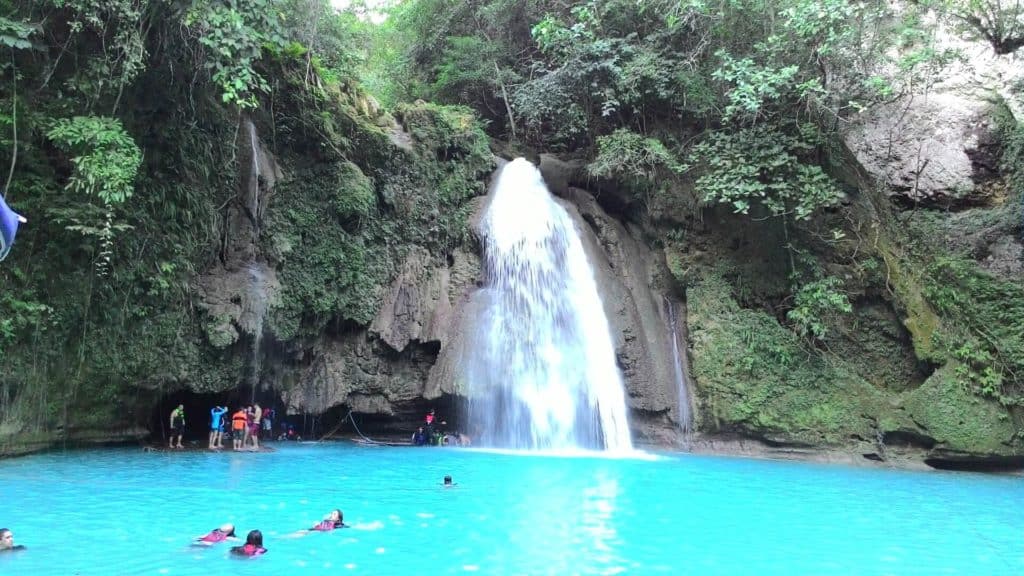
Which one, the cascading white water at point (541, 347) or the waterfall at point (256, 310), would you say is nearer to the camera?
the waterfall at point (256, 310)

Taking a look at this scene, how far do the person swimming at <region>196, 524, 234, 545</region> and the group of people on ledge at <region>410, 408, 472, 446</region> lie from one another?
9.38m

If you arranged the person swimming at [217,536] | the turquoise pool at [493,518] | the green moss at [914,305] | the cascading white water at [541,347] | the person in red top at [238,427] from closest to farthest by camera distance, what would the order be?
the turquoise pool at [493,518] → the person swimming at [217,536] → the person in red top at [238,427] → the green moss at [914,305] → the cascading white water at [541,347]

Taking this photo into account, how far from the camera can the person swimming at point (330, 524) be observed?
20.3 feet

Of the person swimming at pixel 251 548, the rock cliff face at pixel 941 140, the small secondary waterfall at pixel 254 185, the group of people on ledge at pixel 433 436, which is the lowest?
the person swimming at pixel 251 548

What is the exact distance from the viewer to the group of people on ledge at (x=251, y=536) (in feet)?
17.4

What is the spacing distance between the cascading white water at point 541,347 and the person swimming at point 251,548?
8928mm

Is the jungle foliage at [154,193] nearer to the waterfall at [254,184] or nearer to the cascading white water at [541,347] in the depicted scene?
the waterfall at [254,184]

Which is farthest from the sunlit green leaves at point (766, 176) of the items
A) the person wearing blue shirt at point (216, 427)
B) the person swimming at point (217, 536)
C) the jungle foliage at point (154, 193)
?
the person swimming at point (217, 536)

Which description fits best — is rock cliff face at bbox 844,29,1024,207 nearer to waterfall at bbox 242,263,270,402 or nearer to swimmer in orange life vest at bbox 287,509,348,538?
waterfall at bbox 242,263,270,402

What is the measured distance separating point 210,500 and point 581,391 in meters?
8.76

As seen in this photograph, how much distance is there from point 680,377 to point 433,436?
5839 mm

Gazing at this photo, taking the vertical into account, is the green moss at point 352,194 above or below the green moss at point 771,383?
above

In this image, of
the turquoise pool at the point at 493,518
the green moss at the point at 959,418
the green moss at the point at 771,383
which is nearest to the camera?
the turquoise pool at the point at 493,518

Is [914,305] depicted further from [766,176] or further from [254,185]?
[254,185]
